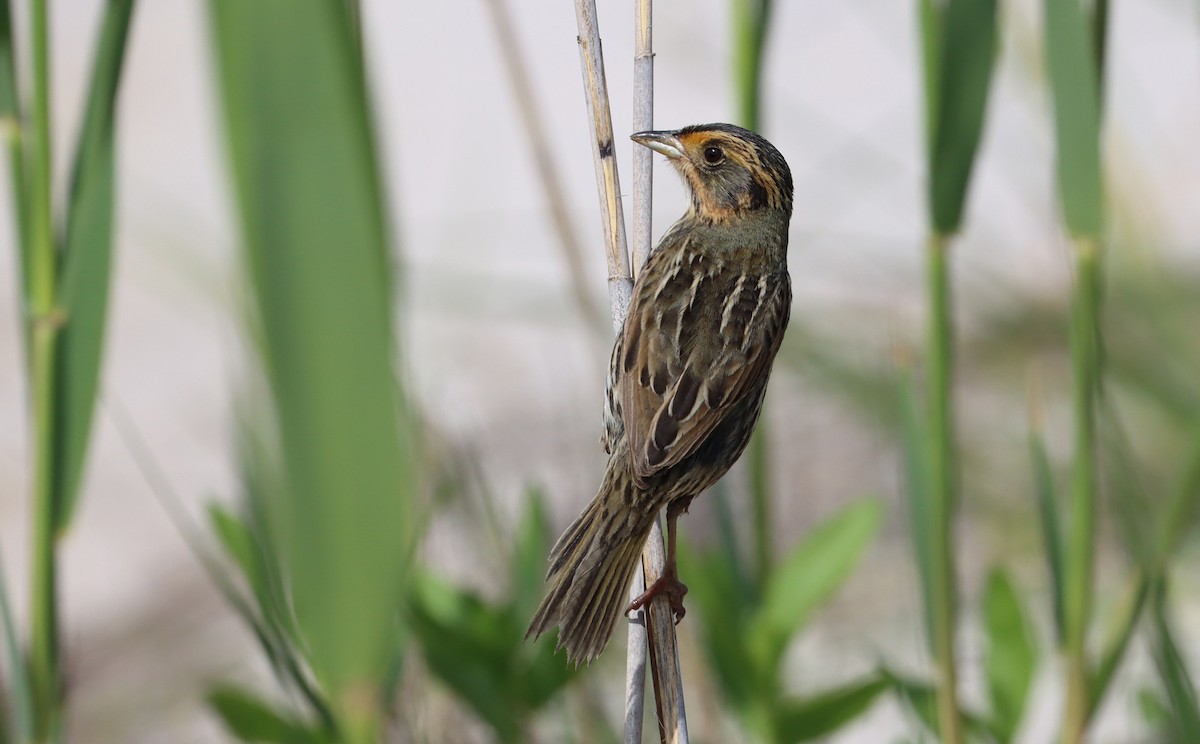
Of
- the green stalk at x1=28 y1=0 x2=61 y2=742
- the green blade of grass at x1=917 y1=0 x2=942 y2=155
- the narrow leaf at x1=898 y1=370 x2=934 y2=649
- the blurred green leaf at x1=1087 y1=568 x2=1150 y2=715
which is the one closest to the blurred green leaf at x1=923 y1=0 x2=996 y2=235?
the green blade of grass at x1=917 y1=0 x2=942 y2=155

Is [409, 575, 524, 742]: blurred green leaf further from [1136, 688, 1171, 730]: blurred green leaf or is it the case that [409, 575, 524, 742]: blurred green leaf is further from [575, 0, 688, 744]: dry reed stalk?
[1136, 688, 1171, 730]: blurred green leaf

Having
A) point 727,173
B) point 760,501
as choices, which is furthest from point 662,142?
point 760,501

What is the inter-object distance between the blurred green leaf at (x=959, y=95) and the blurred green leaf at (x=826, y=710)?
98cm

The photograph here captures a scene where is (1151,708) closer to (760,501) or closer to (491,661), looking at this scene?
(760,501)

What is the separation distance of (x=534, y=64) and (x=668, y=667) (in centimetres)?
481

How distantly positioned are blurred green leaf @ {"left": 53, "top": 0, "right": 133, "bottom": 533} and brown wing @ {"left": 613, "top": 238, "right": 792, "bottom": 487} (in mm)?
798

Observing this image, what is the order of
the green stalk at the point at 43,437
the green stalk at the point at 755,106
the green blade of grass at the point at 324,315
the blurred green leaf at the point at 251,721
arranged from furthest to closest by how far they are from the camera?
the blurred green leaf at the point at 251,721 < the green stalk at the point at 755,106 < the green stalk at the point at 43,437 < the green blade of grass at the point at 324,315

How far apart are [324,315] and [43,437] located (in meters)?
1.10

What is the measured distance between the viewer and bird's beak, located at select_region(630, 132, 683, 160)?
214cm

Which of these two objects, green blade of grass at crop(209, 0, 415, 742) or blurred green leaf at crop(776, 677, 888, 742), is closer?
green blade of grass at crop(209, 0, 415, 742)

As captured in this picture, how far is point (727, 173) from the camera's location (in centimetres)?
271

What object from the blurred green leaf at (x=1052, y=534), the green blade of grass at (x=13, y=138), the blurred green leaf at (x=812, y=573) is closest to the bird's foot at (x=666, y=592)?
the blurred green leaf at (x=812, y=573)

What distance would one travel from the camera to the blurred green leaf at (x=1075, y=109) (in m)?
1.83

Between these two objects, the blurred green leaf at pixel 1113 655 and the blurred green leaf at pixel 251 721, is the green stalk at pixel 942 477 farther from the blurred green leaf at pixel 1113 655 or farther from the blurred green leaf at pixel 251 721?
the blurred green leaf at pixel 251 721
